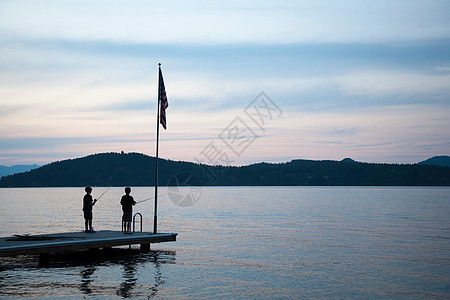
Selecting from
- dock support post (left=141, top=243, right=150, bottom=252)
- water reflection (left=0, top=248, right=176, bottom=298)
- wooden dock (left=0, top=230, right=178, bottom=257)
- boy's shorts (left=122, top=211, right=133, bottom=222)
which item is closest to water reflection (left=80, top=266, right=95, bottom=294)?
water reflection (left=0, top=248, right=176, bottom=298)

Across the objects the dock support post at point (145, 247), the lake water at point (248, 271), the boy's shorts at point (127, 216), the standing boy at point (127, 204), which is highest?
the standing boy at point (127, 204)

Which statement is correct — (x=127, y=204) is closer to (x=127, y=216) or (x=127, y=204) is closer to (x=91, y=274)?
(x=127, y=216)

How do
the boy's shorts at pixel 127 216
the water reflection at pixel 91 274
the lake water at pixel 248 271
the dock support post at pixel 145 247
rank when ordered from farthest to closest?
the dock support post at pixel 145 247 → the boy's shorts at pixel 127 216 → the lake water at pixel 248 271 → the water reflection at pixel 91 274

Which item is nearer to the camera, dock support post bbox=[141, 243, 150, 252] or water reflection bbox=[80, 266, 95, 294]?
water reflection bbox=[80, 266, 95, 294]

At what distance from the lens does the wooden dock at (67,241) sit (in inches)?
837

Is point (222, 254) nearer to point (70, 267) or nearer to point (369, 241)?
point (70, 267)

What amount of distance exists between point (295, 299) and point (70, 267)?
11090mm

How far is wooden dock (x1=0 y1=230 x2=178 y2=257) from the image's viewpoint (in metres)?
21.3

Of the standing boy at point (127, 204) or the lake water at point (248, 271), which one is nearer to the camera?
the lake water at point (248, 271)

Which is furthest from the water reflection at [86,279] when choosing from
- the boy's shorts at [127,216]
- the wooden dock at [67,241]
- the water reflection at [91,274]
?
the boy's shorts at [127,216]

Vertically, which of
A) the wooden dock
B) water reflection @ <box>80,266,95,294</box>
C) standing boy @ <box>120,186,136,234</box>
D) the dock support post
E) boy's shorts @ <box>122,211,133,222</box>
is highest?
standing boy @ <box>120,186,136,234</box>

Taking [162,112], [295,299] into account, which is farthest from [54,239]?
[295,299]

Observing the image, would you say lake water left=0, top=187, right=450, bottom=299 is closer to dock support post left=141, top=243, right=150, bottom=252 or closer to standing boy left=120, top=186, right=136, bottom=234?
dock support post left=141, top=243, right=150, bottom=252

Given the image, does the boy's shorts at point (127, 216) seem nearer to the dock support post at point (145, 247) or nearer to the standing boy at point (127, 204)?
the standing boy at point (127, 204)
